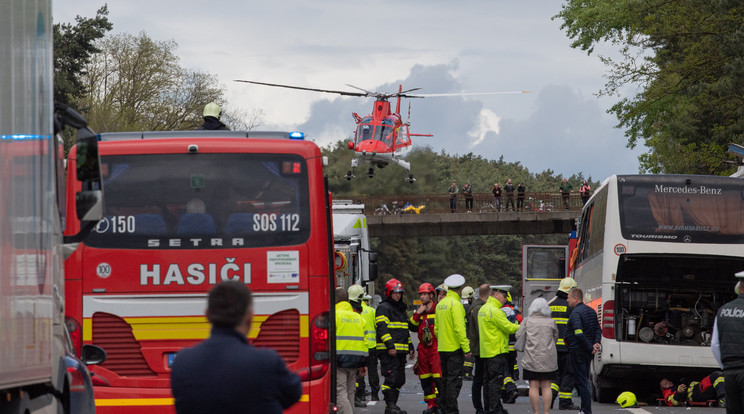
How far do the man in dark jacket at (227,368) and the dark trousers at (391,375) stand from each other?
1172cm

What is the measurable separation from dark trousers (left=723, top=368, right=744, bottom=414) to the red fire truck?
10.8ft

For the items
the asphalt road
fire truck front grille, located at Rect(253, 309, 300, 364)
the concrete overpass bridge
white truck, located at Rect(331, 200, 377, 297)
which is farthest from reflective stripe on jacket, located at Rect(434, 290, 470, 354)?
the concrete overpass bridge

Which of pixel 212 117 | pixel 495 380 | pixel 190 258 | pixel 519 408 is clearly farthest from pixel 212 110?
pixel 519 408

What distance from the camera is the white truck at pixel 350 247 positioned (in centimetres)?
2678

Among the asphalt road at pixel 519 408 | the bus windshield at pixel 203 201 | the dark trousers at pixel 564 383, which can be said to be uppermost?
the bus windshield at pixel 203 201

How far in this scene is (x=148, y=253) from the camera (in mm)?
10109

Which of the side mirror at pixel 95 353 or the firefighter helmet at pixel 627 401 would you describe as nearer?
the side mirror at pixel 95 353

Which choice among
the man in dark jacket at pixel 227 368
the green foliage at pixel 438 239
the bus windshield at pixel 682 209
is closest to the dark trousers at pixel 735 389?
the man in dark jacket at pixel 227 368

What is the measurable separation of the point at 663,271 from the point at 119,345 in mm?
12024

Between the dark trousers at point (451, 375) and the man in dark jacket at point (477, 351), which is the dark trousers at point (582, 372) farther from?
the dark trousers at point (451, 375)

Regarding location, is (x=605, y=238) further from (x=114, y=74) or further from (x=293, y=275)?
(x=114, y=74)

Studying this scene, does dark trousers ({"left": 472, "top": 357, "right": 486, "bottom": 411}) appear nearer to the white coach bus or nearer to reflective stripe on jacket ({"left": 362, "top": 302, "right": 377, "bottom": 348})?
reflective stripe on jacket ({"left": 362, "top": 302, "right": 377, "bottom": 348})

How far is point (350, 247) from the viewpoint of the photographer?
2773 cm

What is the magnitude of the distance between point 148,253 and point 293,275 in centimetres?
115
